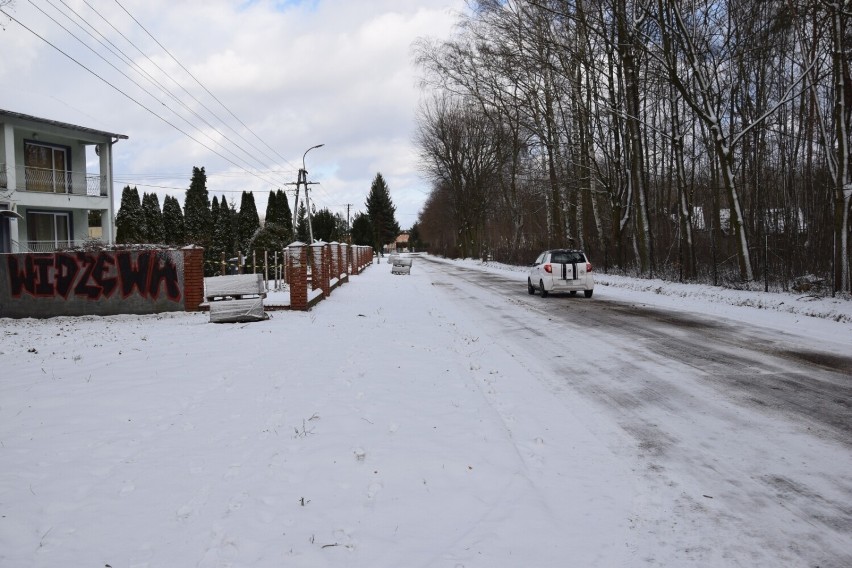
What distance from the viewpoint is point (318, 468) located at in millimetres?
4273

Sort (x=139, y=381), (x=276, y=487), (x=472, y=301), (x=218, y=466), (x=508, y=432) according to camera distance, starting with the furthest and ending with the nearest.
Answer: (x=472, y=301)
(x=139, y=381)
(x=508, y=432)
(x=218, y=466)
(x=276, y=487)

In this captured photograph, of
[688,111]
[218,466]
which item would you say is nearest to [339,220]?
[688,111]

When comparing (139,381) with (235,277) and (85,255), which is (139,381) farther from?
(85,255)

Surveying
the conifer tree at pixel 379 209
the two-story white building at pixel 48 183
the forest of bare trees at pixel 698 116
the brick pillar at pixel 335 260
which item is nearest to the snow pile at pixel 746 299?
the forest of bare trees at pixel 698 116

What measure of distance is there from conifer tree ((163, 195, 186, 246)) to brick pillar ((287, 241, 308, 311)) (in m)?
35.1

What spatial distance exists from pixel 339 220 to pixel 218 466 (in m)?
91.9

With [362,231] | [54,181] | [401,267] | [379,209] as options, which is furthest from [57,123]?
[379,209]

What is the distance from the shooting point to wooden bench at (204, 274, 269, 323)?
12531 millimetres

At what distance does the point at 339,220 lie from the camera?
310 feet

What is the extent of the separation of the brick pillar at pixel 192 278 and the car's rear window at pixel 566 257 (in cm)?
1085

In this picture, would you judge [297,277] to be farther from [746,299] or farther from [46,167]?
[46,167]

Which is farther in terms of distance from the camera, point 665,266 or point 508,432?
point 665,266

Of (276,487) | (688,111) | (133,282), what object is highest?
(688,111)

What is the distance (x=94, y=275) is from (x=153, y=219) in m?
34.0
